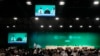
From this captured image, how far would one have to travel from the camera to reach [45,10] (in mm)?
10414

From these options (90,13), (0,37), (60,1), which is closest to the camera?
(60,1)

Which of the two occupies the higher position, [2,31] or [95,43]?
[2,31]

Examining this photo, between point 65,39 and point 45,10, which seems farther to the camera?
point 65,39

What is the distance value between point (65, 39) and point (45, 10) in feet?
68.1

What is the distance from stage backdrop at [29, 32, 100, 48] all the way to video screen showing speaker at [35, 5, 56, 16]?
20.1 metres

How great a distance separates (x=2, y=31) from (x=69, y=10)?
18.1 m

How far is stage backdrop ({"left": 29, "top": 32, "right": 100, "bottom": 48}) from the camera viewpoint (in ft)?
99.8

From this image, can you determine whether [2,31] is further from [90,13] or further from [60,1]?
[60,1]

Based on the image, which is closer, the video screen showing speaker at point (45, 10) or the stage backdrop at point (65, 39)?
the video screen showing speaker at point (45, 10)

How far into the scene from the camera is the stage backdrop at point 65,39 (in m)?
30.4

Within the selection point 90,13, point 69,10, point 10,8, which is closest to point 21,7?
point 10,8

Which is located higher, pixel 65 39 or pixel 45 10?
pixel 65 39

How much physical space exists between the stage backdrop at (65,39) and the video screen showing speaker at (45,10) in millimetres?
20081

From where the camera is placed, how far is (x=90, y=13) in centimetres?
1546
